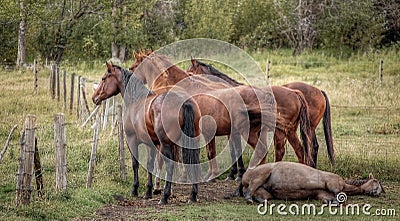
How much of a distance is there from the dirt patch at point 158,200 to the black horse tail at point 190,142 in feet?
1.56

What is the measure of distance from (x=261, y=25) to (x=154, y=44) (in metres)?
6.21

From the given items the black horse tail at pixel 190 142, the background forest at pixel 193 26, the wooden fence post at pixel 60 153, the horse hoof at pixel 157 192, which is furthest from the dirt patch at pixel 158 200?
the background forest at pixel 193 26

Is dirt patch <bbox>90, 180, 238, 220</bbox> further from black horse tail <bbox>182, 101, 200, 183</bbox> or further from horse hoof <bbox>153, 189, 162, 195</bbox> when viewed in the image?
black horse tail <bbox>182, 101, 200, 183</bbox>

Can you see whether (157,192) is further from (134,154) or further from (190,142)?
(190,142)

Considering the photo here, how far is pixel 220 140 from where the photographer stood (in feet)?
44.4

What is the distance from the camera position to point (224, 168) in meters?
12.0

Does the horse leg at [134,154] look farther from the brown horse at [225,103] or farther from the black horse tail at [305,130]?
the black horse tail at [305,130]

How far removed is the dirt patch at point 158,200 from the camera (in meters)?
8.71

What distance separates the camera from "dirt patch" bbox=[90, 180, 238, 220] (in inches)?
343

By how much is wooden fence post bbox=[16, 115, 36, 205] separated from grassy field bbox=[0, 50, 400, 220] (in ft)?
0.55

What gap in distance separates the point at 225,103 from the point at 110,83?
6.30 ft

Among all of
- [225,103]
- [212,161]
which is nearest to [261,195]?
[225,103]

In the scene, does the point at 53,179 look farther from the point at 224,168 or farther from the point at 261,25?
the point at 261,25

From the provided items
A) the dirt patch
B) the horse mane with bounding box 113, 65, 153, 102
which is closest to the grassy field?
the dirt patch
